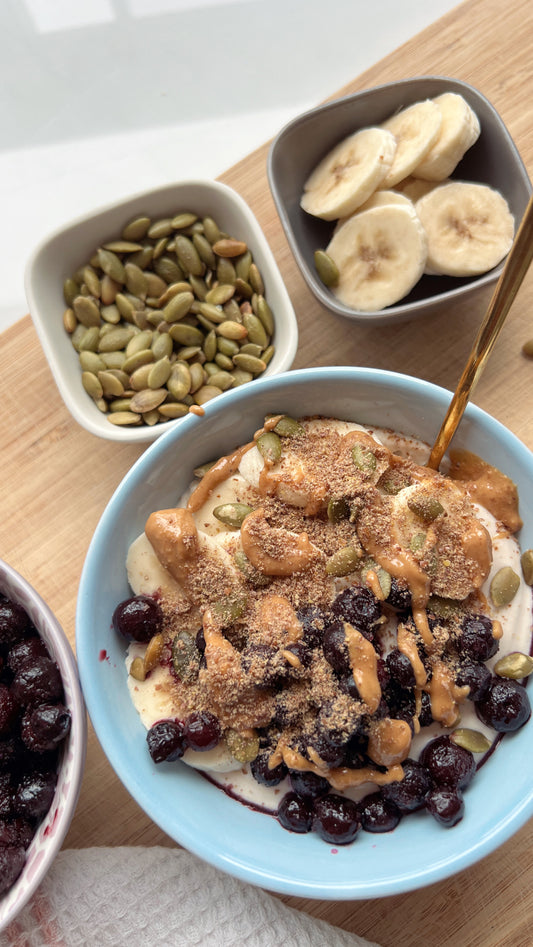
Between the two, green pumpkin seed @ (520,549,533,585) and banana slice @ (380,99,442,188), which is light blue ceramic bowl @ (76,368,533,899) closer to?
green pumpkin seed @ (520,549,533,585)

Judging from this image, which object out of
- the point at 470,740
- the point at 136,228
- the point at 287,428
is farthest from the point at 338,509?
the point at 136,228

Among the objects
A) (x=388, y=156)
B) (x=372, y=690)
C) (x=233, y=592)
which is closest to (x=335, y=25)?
(x=388, y=156)

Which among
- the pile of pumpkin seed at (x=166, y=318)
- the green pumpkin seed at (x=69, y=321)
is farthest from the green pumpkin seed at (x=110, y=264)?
the green pumpkin seed at (x=69, y=321)

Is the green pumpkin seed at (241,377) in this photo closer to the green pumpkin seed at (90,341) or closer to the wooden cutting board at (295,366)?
the wooden cutting board at (295,366)

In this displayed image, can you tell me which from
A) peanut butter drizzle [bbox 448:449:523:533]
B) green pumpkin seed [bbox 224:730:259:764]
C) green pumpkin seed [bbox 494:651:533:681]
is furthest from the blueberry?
green pumpkin seed [bbox 224:730:259:764]

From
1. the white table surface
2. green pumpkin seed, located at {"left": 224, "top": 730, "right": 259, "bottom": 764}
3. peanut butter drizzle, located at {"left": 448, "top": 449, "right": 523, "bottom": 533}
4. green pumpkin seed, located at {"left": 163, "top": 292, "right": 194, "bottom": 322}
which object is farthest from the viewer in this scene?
the white table surface

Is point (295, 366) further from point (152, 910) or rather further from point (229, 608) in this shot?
point (152, 910)

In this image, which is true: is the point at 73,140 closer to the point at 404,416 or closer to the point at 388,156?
the point at 388,156
